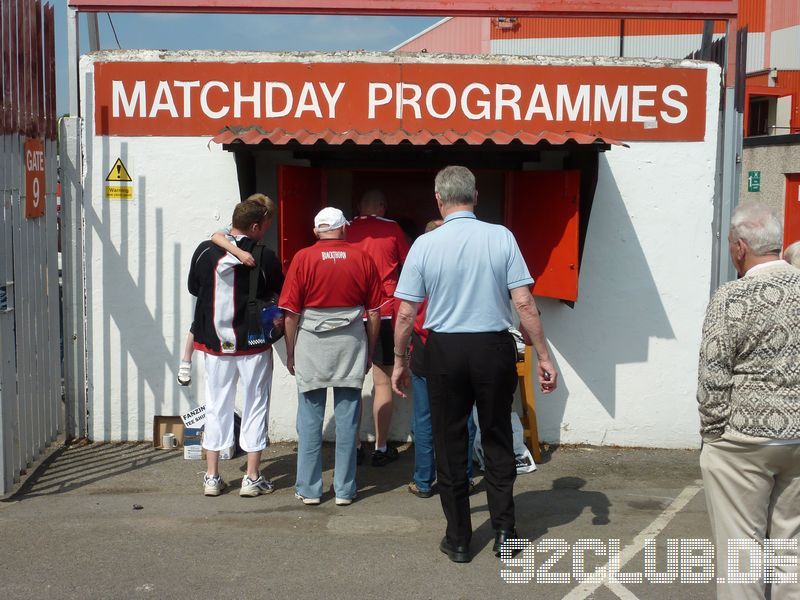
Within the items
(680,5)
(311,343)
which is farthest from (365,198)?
(680,5)

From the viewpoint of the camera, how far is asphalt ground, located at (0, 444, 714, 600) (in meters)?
4.26

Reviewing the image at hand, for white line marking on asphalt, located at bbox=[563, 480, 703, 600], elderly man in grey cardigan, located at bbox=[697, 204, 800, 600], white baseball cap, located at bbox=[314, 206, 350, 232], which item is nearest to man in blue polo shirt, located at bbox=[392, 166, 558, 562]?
white line marking on asphalt, located at bbox=[563, 480, 703, 600]

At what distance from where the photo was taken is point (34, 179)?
5.90 m

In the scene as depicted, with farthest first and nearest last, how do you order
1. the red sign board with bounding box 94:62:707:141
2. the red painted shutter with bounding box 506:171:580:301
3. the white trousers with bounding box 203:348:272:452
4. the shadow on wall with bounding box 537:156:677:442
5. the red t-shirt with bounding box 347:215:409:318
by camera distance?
the shadow on wall with bounding box 537:156:677:442 → the red sign board with bounding box 94:62:707:141 → the red painted shutter with bounding box 506:171:580:301 → the red t-shirt with bounding box 347:215:409:318 → the white trousers with bounding box 203:348:272:452

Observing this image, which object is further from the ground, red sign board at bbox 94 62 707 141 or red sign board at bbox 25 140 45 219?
red sign board at bbox 94 62 707 141

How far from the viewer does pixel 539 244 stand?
6453 mm

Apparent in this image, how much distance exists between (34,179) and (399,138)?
2.40 metres

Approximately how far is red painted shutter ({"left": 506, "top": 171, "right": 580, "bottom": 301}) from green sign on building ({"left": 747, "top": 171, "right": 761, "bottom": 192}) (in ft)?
42.8

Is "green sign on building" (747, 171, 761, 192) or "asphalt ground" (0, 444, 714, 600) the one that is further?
"green sign on building" (747, 171, 761, 192)

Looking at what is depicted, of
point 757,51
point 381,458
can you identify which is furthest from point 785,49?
point 381,458

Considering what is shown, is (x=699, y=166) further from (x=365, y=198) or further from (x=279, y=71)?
(x=279, y=71)

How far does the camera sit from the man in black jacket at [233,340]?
539cm

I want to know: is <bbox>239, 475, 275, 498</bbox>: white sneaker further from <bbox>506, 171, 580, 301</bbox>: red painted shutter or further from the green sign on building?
the green sign on building

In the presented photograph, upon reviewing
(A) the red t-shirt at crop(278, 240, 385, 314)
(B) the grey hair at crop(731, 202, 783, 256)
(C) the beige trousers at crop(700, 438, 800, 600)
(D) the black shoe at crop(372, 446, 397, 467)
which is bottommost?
(D) the black shoe at crop(372, 446, 397, 467)
